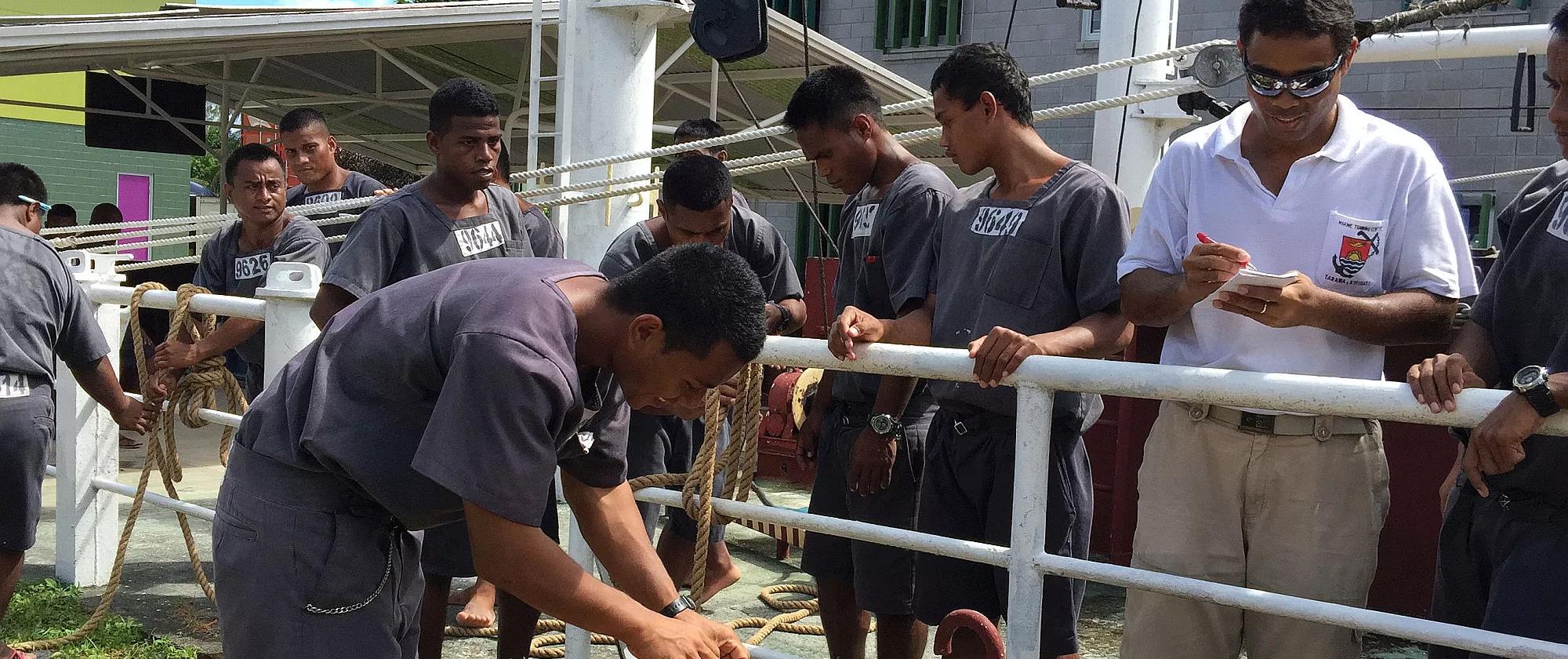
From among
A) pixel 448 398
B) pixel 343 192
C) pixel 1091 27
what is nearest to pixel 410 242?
pixel 448 398

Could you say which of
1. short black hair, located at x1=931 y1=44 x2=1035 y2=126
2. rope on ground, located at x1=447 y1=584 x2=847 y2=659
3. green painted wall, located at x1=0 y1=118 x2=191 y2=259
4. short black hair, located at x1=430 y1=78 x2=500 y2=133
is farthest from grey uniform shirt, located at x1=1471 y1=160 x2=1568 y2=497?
green painted wall, located at x1=0 y1=118 x2=191 y2=259

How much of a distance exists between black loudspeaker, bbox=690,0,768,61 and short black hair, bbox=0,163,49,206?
2285 millimetres

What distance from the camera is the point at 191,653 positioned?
4281mm

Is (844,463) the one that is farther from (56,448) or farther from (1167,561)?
(56,448)

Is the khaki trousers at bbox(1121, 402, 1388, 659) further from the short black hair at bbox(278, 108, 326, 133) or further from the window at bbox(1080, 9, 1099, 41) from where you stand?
the window at bbox(1080, 9, 1099, 41)

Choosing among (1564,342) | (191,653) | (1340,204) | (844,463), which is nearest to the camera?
(1564,342)

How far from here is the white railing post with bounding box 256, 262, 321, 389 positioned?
3785mm

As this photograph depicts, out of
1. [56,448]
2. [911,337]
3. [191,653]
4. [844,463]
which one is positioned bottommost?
[191,653]

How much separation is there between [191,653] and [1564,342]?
3864 mm

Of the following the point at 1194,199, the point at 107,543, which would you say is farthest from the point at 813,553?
the point at 107,543

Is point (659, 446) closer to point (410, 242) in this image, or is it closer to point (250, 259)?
point (410, 242)

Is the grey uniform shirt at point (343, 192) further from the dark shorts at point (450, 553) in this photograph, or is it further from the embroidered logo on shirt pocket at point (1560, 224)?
the embroidered logo on shirt pocket at point (1560, 224)

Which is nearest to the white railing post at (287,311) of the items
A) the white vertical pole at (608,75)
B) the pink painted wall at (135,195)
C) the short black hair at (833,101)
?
the short black hair at (833,101)

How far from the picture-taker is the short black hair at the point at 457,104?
4.13 m
